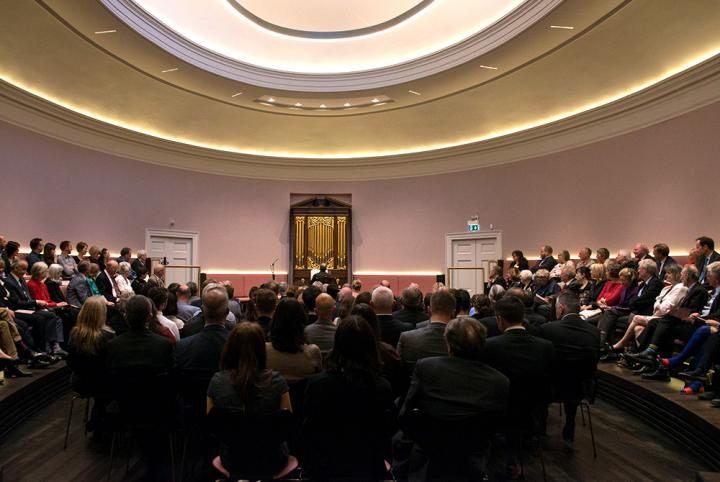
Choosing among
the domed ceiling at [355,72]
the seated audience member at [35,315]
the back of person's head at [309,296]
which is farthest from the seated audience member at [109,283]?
the back of person's head at [309,296]

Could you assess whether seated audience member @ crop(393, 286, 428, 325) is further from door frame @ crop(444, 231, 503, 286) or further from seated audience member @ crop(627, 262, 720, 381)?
door frame @ crop(444, 231, 503, 286)

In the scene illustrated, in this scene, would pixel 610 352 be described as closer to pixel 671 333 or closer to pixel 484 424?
pixel 671 333

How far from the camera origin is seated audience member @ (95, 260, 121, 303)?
295 inches

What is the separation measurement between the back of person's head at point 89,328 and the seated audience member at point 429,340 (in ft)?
6.89

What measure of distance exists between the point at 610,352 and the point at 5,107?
32.6 feet

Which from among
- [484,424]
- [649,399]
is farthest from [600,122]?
[484,424]

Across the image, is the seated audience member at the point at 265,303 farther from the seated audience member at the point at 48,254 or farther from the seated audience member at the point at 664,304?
the seated audience member at the point at 48,254

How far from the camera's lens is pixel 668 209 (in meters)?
8.24

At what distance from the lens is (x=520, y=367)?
3.10m

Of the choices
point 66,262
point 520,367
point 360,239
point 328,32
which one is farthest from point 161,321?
point 360,239

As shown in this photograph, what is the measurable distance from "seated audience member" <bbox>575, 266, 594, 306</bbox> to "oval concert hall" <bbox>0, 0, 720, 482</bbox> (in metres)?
0.05

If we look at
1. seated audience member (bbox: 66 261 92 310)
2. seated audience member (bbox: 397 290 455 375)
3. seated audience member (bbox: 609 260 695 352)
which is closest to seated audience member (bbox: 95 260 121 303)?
seated audience member (bbox: 66 261 92 310)

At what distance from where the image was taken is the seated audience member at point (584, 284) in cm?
707

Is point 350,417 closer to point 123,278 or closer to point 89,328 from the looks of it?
point 89,328
